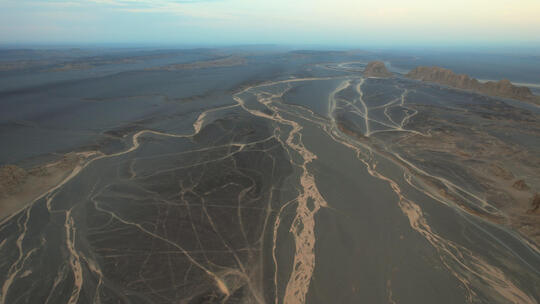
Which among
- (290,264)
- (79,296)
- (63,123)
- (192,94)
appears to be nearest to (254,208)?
(290,264)

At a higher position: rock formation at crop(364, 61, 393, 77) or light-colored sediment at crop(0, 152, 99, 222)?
rock formation at crop(364, 61, 393, 77)

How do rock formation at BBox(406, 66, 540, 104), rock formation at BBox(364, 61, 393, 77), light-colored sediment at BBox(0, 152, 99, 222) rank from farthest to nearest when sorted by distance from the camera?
rock formation at BBox(364, 61, 393, 77), rock formation at BBox(406, 66, 540, 104), light-colored sediment at BBox(0, 152, 99, 222)

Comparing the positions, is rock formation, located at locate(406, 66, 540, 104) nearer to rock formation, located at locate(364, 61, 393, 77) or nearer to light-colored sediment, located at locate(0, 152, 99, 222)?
rock formation, located at locate(364, 61, 393, 77)

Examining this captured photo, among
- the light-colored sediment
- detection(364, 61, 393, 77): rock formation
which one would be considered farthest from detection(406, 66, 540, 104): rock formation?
the light-colored sediment

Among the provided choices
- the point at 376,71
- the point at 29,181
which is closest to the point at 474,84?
the point at 376,71

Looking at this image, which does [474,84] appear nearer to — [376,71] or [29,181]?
[376,71]

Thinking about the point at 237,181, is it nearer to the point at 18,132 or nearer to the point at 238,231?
the point at 238,231

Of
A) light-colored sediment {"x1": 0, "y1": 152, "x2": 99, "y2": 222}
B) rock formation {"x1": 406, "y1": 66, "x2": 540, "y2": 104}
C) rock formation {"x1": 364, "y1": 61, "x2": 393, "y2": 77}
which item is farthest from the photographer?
rock formation {"x1": 364, "y1": 61, "x2": 393, "y2": 77}

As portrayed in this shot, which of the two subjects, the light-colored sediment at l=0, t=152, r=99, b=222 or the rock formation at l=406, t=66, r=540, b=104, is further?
the rock formation at l=406, t=66, r=540, b=104

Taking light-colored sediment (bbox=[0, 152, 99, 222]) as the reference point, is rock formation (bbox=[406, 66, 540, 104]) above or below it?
above

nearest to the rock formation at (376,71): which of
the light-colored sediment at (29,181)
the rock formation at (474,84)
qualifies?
the rock formation at (474,84)
